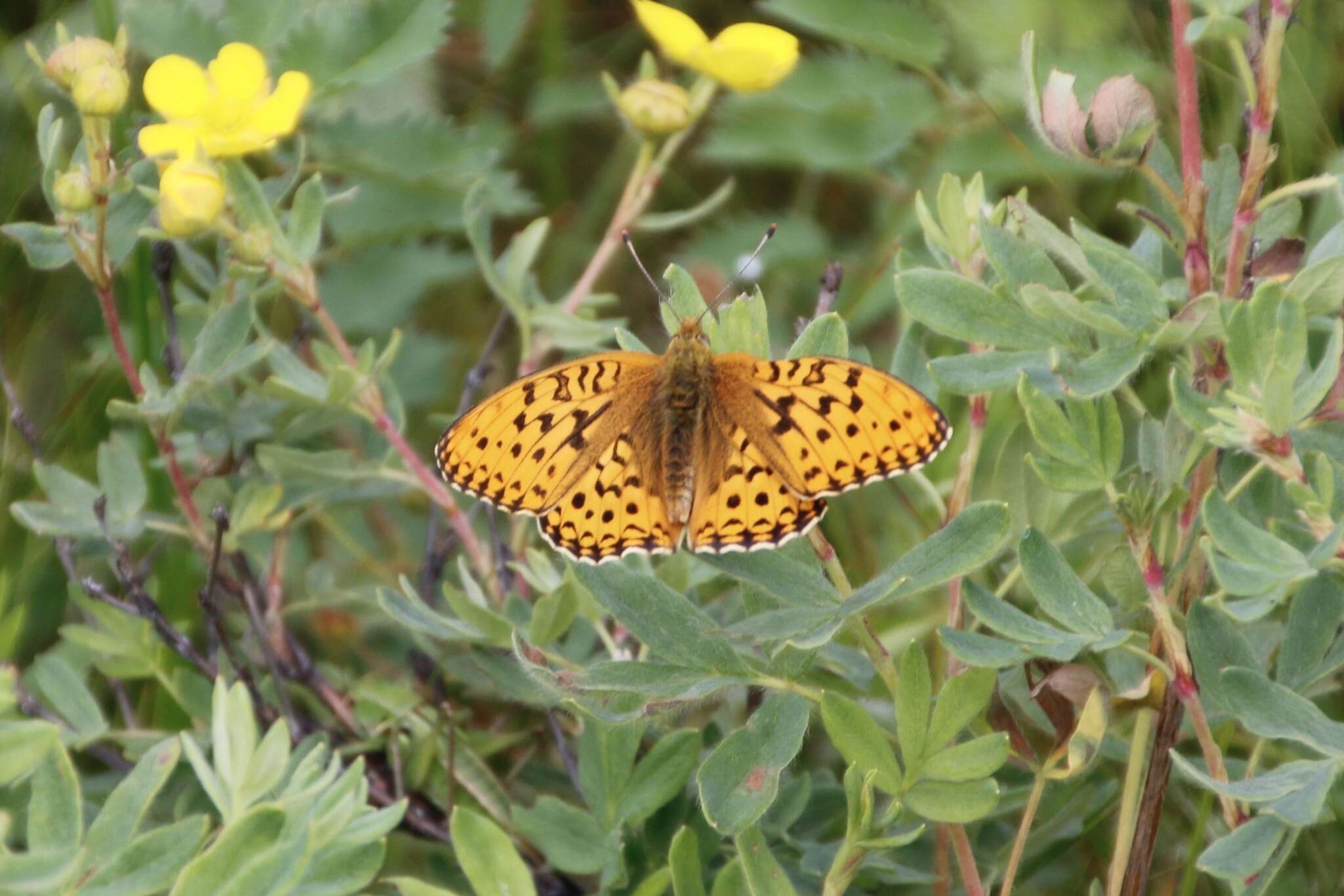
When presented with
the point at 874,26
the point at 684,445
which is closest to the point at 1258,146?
the point at 684,445

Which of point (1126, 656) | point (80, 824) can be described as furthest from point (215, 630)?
point (1126, 656)

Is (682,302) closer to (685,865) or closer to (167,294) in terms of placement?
(685,865)

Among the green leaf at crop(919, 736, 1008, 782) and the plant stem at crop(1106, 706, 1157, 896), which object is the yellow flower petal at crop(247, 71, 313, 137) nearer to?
the green leaf at crop(919, 736, 1008, 782)

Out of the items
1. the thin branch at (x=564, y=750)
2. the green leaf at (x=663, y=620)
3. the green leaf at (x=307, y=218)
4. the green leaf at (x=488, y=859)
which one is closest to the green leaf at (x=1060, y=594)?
the green leaf at (x=663, y=620)

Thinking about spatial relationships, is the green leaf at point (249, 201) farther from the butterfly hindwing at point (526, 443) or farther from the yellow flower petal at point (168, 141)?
the butterfly hindwing at point (526, 443)

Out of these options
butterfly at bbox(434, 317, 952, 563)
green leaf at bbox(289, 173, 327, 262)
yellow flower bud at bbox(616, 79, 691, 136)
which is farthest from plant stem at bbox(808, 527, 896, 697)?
yellow flower bud at bbox(616, 79, 691, 136)
